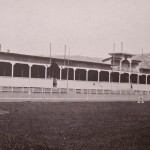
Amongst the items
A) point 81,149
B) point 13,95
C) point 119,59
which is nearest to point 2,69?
point 13,95

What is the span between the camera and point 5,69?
4006 cm

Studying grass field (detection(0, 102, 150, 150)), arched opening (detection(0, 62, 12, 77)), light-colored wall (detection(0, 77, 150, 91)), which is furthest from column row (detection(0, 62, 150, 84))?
grass field (detection(0, 102, 150, 150))

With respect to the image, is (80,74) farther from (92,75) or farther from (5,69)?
(5,69)

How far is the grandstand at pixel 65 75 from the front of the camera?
38.1m

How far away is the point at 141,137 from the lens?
1110cm

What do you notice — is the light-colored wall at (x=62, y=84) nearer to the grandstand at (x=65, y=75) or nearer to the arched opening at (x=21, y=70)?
the grandstand at (x=65, y=75)

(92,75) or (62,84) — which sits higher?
(92,75)

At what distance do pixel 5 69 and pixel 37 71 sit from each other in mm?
5632

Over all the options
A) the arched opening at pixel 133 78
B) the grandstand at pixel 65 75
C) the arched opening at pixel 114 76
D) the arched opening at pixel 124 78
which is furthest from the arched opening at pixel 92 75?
the arched opening at pixel 133 78

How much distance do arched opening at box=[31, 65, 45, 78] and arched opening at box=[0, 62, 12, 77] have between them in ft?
13.6

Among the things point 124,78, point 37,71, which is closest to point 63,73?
point 37,71

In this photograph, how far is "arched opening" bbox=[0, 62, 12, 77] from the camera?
39688mm

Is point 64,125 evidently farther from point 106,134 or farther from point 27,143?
point 27,143

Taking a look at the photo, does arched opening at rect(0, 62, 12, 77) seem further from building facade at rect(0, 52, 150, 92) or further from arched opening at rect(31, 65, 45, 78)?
arched opening at rect(31, 65, 45, 78)
